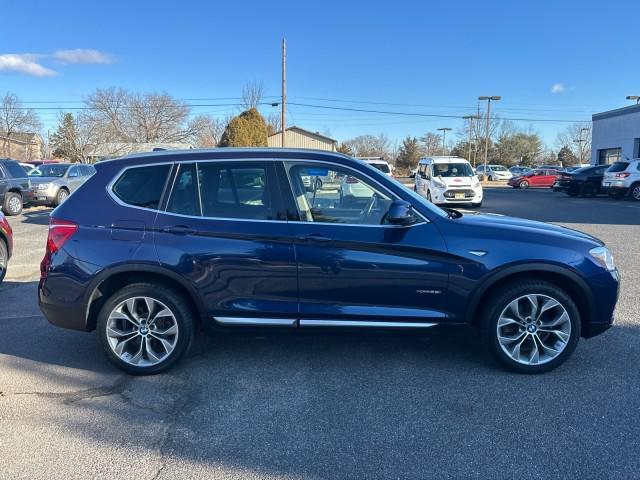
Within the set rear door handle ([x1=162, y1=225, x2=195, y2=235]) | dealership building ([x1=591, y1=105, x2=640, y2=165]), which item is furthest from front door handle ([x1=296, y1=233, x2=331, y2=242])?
dealership building ([x1=591, y1=105, x2=640, y2=165])

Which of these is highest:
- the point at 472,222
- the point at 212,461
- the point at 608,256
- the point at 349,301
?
the point at 472,222

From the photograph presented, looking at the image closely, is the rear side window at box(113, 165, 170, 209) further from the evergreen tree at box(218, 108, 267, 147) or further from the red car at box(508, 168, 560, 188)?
the red car at box(508, 168, 560, 188)

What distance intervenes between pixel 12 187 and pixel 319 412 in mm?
15699

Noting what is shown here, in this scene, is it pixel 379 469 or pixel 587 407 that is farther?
pixel 587 407

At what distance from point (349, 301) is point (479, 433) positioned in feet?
4.31

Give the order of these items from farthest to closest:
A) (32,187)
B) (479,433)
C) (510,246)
Result: (32,187)
(510,246)
(479,433)

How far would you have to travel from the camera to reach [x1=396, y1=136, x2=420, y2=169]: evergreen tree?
78.5 m

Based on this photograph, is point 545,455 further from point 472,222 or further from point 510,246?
point 472,222

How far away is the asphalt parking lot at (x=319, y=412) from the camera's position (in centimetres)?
275

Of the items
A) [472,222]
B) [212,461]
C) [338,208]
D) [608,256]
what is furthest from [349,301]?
[608,256]

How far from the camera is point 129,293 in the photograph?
3832 millimetres

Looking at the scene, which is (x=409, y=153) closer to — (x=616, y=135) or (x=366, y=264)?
(x=616, y=135)

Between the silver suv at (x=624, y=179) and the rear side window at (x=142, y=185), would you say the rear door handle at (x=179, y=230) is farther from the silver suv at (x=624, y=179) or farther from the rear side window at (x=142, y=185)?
the silver suv at (x=624, y=179)

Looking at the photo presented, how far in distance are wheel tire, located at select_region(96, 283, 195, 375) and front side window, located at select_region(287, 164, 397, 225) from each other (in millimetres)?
1230
